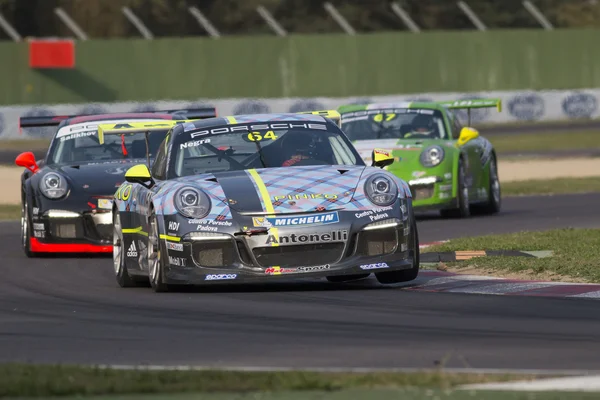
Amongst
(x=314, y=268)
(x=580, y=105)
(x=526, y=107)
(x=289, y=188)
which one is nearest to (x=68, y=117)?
(x=289, y=188)

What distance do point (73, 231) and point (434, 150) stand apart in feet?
16.3

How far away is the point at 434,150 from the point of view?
672 inches

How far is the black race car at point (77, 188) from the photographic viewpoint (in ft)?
44.5

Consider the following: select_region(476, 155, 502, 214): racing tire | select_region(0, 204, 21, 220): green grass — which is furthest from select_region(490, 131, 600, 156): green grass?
select_region(476, 155, 502, 214): racing tire

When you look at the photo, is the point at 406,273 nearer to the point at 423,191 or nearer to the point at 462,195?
the point at 423,191

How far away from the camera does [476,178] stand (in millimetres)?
17594

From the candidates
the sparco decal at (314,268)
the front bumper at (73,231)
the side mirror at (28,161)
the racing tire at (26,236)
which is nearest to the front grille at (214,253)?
the sparco decal at (314,268)

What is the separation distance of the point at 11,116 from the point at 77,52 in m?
3.53

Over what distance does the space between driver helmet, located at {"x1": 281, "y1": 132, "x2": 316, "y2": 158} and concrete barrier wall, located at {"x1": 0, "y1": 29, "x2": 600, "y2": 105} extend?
28.7 meters

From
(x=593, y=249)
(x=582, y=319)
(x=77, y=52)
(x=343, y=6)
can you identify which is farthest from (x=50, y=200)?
(x=343, y=6)

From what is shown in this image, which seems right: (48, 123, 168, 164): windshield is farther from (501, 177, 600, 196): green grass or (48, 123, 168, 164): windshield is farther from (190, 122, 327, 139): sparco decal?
(501, 177, 600, 196): green grass

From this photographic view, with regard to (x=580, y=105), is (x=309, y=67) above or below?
above

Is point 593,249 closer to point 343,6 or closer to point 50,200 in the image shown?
point 50,200

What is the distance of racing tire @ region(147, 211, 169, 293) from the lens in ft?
33.4
